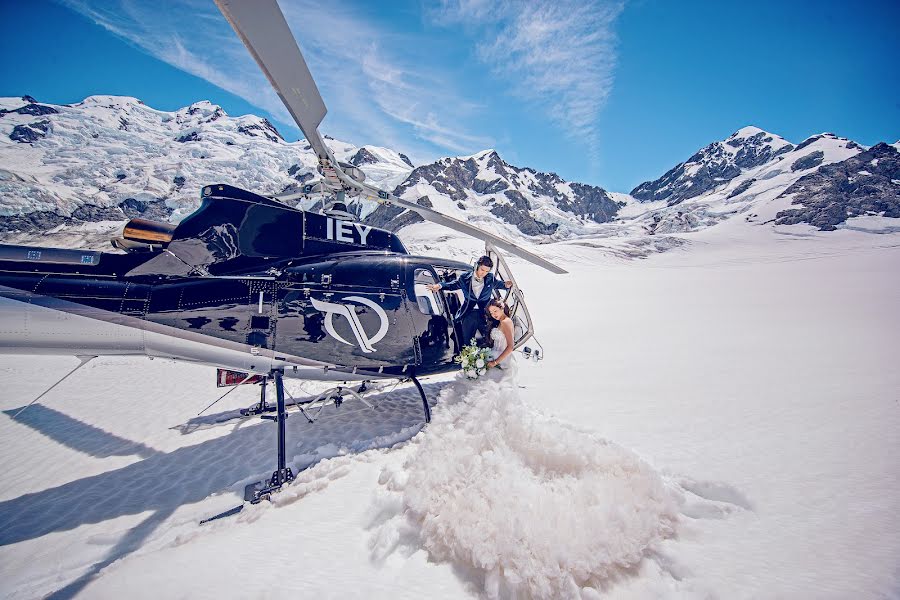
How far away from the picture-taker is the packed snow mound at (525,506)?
214cm

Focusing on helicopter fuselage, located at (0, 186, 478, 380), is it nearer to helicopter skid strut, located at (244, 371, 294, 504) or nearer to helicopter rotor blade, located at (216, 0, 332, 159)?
helicopter skid strut, located at (244, 371, 294, 504)

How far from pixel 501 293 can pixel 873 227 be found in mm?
69314

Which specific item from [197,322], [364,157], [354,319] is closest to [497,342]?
[354,319]

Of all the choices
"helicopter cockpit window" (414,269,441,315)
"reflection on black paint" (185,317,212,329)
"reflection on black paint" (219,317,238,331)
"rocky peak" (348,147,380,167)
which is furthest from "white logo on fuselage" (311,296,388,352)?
"rocky peak" (348,147,380,167)

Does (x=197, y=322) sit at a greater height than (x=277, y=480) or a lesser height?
greater

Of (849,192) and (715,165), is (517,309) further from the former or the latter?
(715,165)

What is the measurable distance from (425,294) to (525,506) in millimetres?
3506

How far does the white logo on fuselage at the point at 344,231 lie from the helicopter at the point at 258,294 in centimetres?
2

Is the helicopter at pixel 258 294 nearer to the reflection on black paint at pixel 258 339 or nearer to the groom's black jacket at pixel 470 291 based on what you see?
the reflection on black paint at pixel 258 339

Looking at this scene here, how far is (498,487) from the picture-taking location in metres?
2.63

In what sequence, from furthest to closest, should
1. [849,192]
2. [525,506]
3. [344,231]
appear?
[849,192], [344,231], [525,506]

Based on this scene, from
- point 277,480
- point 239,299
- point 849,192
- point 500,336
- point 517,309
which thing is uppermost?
point 849,192

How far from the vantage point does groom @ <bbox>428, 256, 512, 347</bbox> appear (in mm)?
5436

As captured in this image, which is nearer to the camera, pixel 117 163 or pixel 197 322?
pixel 197 322
